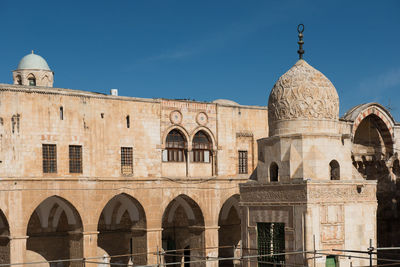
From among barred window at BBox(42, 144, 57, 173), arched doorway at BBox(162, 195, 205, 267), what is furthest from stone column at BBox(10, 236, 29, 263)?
arched doorway at BBox(162, 195, 205, 267)

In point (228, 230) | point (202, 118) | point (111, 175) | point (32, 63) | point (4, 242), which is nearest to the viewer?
point (4, 242)

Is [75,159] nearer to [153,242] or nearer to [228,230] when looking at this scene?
[153,242]

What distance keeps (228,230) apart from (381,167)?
8744 millimetres

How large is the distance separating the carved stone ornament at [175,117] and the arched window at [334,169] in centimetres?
1092

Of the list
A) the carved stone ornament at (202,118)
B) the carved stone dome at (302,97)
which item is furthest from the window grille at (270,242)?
the carved stone ornament at (202,118)

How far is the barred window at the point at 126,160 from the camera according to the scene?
27.3m

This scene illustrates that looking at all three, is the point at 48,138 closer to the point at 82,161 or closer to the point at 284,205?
the point at 82,161

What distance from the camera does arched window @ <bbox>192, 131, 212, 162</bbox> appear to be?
98.0ft

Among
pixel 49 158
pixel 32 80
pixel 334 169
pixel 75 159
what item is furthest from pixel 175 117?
pixel 334 169

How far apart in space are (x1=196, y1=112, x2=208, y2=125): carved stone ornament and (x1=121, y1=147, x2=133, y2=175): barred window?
3800mm

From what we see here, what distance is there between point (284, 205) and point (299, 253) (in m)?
1.45

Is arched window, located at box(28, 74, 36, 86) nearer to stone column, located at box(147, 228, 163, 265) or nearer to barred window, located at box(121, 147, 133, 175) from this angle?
barred window, located at box(121, 147, 133, 175)

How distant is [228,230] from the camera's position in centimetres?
3409

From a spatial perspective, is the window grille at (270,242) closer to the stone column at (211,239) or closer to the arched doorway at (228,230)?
the stone column at (211,239)
